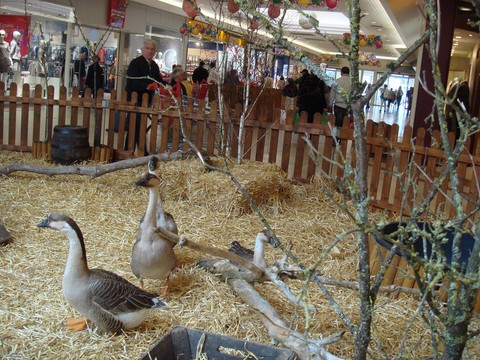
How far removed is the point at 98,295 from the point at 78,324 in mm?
260

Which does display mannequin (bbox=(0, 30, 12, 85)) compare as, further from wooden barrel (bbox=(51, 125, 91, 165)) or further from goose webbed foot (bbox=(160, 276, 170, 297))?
goose webbed foot (bbox=(160, 276, 170, 297))

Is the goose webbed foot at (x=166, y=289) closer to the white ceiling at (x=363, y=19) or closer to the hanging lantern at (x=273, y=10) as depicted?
the hanging lantern at (x=273, y=10)

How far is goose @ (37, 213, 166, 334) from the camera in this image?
2883 mm

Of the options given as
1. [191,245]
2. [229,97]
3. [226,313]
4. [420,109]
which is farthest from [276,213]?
[420,109]

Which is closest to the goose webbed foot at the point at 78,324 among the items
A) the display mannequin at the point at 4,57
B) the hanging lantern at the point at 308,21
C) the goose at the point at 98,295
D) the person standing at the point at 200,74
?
the goose at the point at 98,295

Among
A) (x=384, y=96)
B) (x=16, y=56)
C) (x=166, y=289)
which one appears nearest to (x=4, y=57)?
(x=16, y=56)

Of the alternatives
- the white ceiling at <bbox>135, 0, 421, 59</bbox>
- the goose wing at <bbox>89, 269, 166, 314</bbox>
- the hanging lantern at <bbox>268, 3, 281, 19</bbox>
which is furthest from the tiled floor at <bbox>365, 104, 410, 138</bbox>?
the goose wing at <bbox>89, 269, 166, 314</bbox>

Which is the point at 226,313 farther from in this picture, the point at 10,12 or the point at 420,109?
the point at 10,12

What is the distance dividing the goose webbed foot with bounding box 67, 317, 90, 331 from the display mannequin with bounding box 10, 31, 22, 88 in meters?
12.0

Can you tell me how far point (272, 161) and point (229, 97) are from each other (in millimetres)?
3416

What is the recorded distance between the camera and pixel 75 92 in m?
7.79

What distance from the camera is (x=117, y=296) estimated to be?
293cm

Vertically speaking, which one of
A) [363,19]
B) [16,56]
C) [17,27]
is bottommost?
[16,56]

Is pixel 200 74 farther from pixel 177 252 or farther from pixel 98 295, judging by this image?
pixel 98 295
